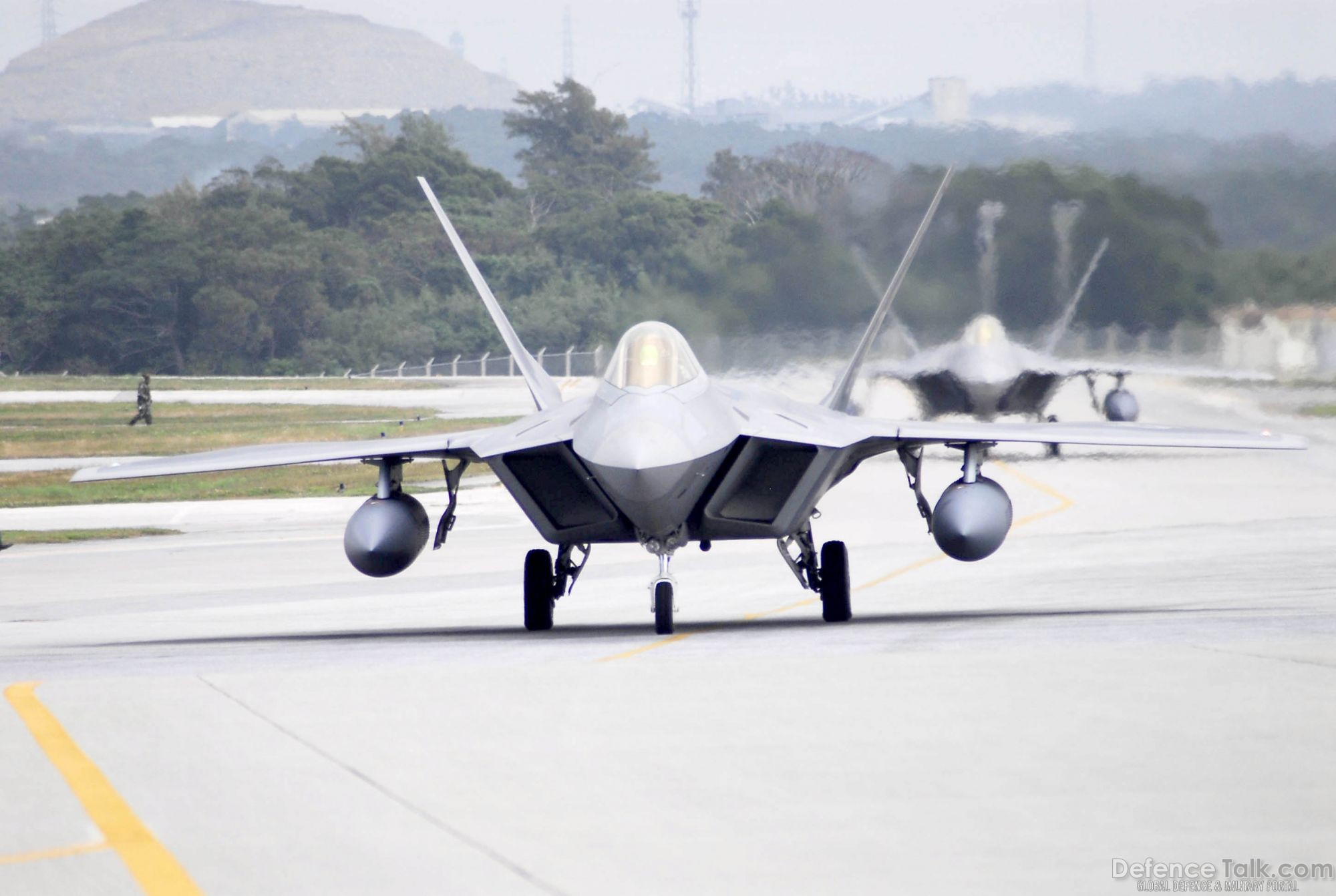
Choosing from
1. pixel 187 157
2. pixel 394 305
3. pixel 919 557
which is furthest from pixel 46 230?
pixel 187 157

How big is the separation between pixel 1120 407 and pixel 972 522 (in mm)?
23017

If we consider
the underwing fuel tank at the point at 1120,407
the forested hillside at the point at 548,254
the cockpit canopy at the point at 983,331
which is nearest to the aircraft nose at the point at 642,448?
the forested hillside at the point at 548,254

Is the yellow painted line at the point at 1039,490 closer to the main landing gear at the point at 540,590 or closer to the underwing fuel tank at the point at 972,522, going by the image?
the underwing fuel tank at the point at 972,522

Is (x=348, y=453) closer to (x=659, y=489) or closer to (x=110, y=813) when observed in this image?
(x=659, y=489)

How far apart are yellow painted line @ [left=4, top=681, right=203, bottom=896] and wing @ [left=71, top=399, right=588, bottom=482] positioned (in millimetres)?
4611

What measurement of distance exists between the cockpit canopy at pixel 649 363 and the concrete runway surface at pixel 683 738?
6.18 feet

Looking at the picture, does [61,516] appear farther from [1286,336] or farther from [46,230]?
[46,230]

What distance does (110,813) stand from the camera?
24.2 feet

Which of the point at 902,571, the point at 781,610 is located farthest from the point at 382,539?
the point at 902,571

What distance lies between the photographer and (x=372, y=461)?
1552cm

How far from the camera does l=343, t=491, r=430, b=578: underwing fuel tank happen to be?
14.7m

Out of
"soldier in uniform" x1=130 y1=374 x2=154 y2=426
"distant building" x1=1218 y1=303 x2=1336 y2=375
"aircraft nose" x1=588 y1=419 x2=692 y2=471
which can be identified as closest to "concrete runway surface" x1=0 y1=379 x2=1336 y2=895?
"aircraft nose" x1=588 y1=419 x2=692 y2=471

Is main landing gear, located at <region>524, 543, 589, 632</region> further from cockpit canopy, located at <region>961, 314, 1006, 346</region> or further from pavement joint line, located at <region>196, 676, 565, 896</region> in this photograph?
cockpit canopy, located at <region>961, 314, 1006, 346</region>

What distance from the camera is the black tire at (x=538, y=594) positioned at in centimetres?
1510
